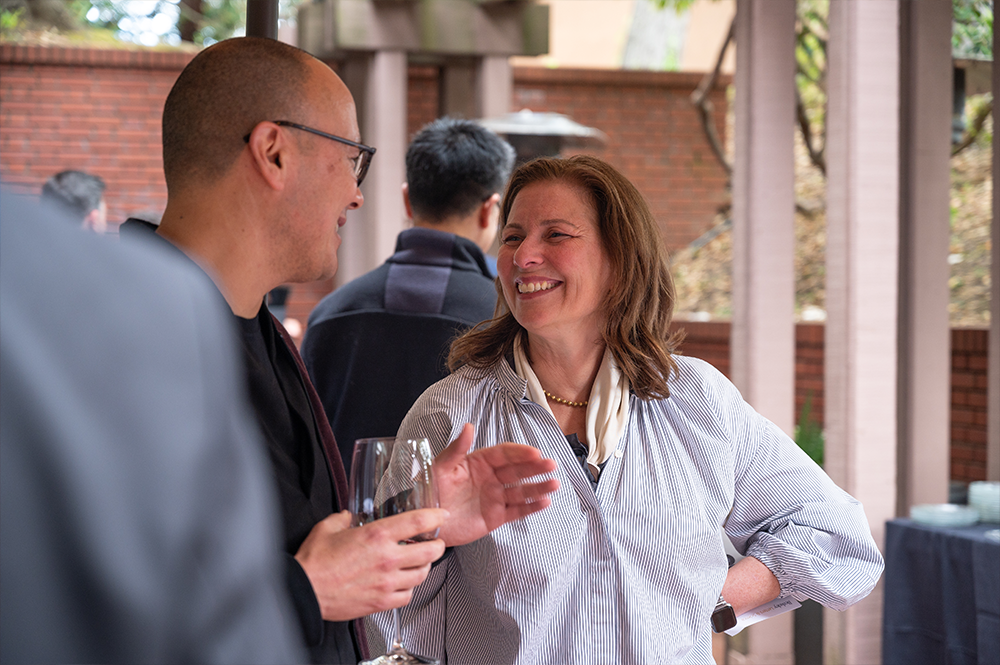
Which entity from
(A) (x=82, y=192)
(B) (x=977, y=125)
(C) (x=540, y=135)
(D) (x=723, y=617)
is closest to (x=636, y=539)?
(D) (x=723, y=617)

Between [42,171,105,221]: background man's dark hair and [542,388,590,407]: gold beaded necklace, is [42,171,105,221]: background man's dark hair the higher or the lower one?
the higher one

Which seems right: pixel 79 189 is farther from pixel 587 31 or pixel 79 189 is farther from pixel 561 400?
pixel 587 31

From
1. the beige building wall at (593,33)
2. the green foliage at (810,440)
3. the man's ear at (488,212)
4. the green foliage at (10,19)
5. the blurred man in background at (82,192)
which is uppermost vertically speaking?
the beige building wall at (593,33)

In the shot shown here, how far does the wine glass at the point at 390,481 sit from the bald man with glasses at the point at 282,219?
0.13 m

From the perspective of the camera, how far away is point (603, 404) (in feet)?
5.95

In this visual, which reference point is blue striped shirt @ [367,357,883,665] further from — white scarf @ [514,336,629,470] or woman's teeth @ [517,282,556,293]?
woman's teeth @ [517,282,556,293]

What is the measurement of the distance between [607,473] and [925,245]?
2586 millimetres

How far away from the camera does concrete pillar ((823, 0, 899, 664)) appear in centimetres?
318

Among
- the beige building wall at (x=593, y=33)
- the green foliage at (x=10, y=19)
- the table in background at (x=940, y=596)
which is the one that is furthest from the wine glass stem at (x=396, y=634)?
the beige building wall at (x=593, y=33)

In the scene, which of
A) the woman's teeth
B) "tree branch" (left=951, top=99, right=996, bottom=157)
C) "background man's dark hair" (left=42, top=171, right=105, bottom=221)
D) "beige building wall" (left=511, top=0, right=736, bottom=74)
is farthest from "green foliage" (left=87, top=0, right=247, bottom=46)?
the woman's teeth

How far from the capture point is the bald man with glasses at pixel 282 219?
1327mm

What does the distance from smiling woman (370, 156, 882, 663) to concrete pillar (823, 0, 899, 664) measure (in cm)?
141

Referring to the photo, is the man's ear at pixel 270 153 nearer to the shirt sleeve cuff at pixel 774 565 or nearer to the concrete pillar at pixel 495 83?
the shirt sleeve cuff at pixel 774 565

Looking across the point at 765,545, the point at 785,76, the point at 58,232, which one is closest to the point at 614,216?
the point at 765,545
